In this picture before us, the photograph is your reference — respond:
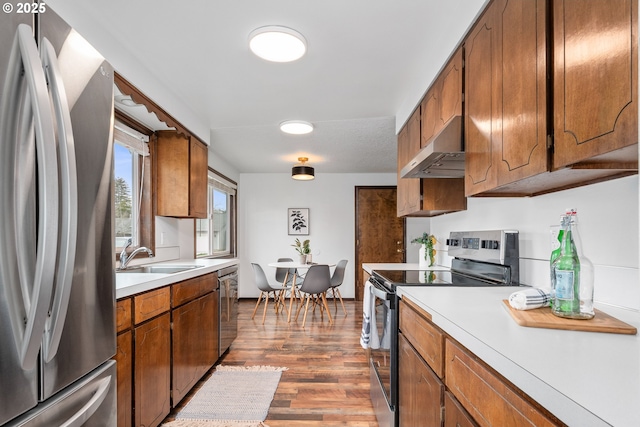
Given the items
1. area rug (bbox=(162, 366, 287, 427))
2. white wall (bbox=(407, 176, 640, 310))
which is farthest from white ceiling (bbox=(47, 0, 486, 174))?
area rug (bbox=(162, 366, 287, 427))

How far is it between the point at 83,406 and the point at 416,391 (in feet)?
3.87

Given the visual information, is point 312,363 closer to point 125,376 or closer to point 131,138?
point 125,376

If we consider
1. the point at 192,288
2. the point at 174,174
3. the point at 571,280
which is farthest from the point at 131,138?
the point at 571,280

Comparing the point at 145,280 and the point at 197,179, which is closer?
the point at 145,280

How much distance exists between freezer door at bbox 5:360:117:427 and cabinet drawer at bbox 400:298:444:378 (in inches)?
43.6

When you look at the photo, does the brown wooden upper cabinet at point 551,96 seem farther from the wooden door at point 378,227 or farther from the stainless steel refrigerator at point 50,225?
the wooden door at point 378,227

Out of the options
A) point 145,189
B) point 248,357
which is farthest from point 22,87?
point 248,357

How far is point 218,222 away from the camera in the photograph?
5148mm

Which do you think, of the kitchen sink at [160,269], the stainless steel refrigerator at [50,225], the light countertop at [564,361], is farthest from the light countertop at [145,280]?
the light countertop at [564,361]

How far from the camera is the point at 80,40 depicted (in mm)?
1026

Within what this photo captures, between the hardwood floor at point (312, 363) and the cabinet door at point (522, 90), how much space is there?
1.74 meters

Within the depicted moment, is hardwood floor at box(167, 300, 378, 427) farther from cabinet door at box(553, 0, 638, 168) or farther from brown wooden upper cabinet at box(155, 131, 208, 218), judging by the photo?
cabinet door at box(553, 0, 638, 168)

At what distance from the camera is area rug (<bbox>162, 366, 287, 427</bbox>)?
2.11 metres

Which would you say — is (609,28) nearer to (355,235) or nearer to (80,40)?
(80,40)
